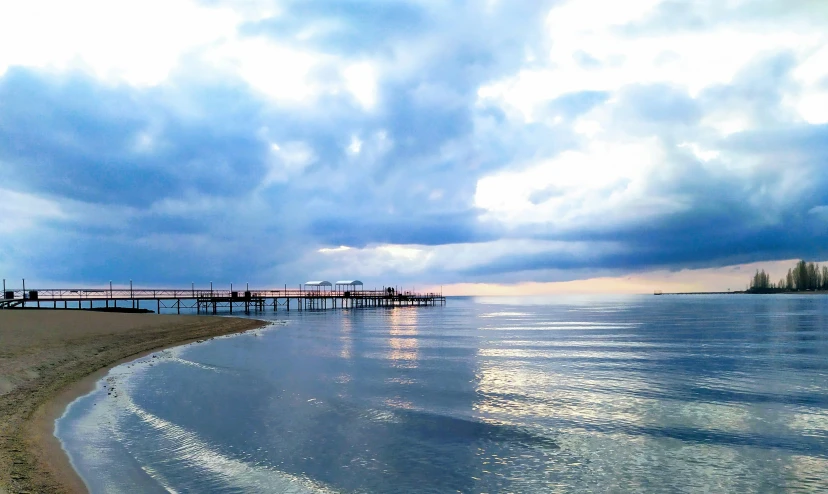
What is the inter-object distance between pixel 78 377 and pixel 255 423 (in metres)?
9.54

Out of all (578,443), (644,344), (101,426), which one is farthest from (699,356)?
(101,426)

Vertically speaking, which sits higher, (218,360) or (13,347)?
(13,347)

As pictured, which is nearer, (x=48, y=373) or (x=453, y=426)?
(x=453, y=426)

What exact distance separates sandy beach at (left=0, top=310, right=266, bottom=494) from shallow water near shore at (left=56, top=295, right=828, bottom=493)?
520 millimetres

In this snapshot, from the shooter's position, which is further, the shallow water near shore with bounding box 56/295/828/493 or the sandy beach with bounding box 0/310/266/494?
the shallow water near shore with bounding box 56/295/828/493

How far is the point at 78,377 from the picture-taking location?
Answer: 744 inches

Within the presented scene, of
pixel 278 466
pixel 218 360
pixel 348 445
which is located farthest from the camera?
pixel 218 360

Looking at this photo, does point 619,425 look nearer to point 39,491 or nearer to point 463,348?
point 39,491

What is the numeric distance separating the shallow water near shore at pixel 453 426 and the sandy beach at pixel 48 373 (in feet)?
1.71

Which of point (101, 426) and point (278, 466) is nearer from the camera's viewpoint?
point (278, 466)

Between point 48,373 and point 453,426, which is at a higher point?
point 48,373

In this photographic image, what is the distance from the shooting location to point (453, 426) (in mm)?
13547

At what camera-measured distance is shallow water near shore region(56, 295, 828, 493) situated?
975cm

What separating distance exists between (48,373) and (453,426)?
14.4 m
